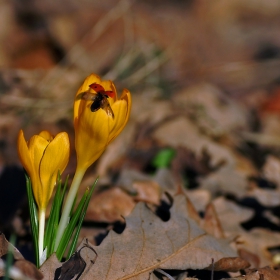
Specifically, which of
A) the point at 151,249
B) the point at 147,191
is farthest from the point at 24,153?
the point at 147,191

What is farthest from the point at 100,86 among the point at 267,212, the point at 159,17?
the point at 159,17

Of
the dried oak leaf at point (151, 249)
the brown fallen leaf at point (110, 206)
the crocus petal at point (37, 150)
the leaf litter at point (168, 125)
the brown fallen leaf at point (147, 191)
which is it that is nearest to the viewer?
the crocus petal at point (37, 150)

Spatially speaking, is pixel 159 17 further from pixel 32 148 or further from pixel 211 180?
pixel 32 148

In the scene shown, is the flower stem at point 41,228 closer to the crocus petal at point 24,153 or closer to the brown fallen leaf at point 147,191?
the crocus petal at point 24,153

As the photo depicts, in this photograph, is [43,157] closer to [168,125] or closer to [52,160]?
[52,160]

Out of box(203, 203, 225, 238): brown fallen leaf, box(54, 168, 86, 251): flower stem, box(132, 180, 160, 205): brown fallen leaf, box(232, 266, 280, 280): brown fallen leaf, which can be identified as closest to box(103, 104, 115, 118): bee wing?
box(54, 168, 86, 251): flower stem

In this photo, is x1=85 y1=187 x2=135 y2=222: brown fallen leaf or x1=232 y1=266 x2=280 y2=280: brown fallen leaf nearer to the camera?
x1=232 y1=266 x2=280 y2=280: brown fallen leaf

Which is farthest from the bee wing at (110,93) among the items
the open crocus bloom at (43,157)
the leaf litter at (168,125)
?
the leaf litter at (168,125)

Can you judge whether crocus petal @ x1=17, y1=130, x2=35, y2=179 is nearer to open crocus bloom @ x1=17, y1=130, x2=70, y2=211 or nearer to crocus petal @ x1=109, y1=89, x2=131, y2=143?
open crocus bloom @ x1=17, y1=130, x2=70, y2=211
